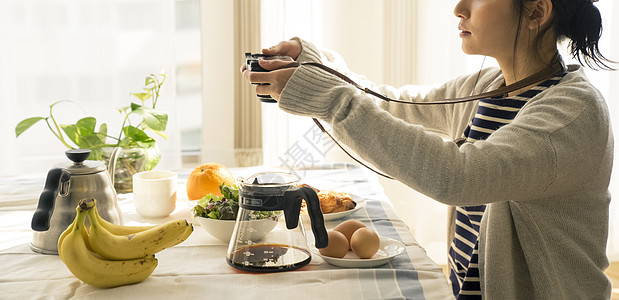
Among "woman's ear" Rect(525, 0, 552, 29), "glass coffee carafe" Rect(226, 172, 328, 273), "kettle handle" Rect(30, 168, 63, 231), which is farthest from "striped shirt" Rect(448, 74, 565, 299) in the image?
"kettle handle" Rect(30, 168, 63, 231)

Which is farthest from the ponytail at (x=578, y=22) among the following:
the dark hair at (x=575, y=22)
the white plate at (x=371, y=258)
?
the white plate at (x=371, y=258)

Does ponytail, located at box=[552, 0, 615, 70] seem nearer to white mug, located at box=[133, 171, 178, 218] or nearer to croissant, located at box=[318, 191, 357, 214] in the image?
croissant, located at box=[318, 191, 357, 214]

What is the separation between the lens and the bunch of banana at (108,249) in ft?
3.13

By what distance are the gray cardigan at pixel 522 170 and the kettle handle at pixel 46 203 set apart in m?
0.42

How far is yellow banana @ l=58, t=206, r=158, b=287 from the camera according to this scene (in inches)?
37.5

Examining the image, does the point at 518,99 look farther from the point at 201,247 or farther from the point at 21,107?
the point at 21,107

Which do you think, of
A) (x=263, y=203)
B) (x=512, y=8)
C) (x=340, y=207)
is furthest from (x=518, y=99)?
(x=263, y=203)

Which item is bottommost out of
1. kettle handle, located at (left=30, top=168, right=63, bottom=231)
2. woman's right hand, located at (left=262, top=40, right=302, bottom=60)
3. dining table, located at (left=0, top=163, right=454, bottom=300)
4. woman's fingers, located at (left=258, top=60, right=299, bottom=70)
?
dining table, located at (left=0, top=163, right=454, bottom=300)

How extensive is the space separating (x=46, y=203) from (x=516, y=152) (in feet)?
2.53

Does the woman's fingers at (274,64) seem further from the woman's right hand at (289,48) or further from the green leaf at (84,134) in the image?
the green leaf at (84,134)

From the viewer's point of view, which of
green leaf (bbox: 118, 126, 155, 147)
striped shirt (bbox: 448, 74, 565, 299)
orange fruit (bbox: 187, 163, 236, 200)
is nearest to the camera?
striped shirt (bbox: 448, 74, 565, 299)

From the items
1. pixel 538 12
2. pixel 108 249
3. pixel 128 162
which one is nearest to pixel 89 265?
pixel 108 249

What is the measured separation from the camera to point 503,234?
1.07 m

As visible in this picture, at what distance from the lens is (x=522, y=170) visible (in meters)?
0.92
